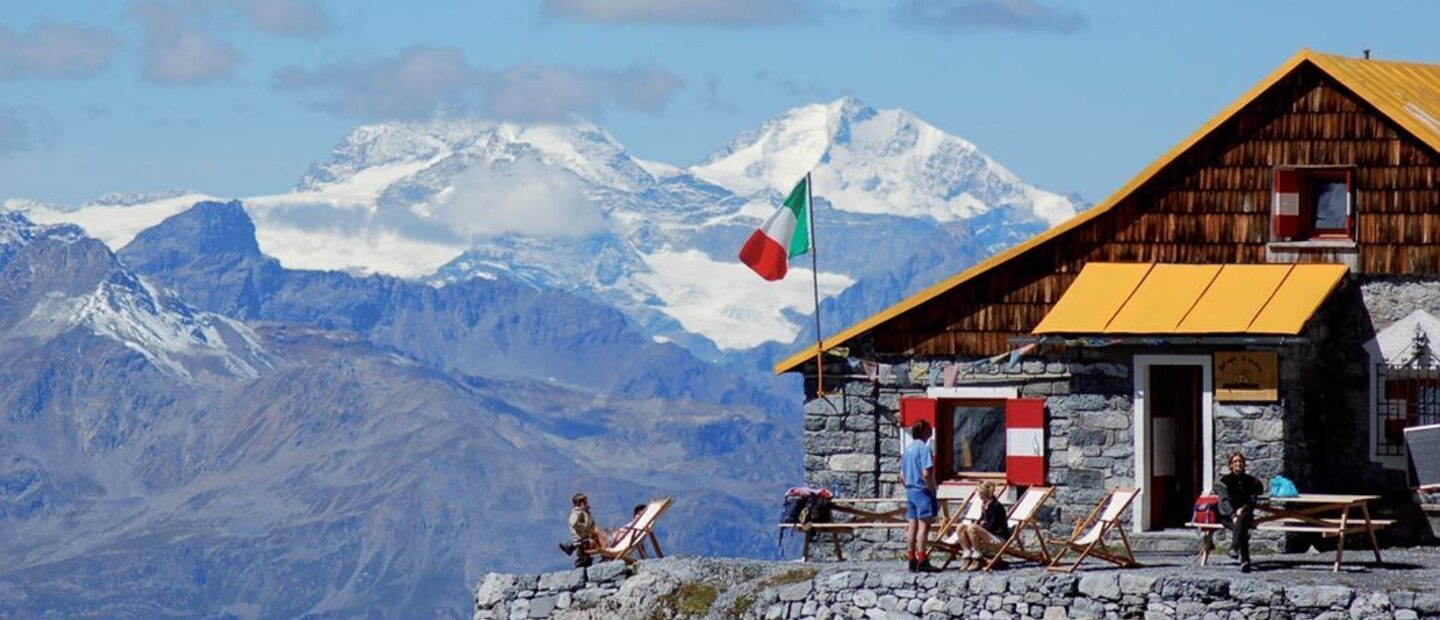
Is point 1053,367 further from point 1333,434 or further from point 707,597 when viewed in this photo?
point 707,597

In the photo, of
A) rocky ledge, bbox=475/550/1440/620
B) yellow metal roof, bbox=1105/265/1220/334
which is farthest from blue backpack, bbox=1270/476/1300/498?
yellow metal roof, bbox=1105/265/1220/334

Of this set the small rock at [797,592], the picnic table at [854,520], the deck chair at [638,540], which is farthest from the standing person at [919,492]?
the picnic table at [854,520]

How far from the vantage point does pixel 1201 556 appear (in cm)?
3422

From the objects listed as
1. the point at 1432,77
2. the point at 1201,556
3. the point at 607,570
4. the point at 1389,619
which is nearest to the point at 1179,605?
the point at 1389,619

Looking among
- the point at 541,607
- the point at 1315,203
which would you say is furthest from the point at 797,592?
the point at 1315,203

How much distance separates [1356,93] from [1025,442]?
6234 mm

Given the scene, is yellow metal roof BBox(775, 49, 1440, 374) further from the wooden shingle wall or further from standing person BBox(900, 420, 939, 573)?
standing person BBox(900, 420, 939, 573)

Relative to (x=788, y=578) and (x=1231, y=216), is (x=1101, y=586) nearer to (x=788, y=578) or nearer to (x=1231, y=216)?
(x=788, y=578)

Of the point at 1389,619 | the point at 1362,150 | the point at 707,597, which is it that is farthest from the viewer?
the point at 1362,150

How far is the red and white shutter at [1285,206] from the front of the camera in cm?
3941

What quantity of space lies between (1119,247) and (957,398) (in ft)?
9.81

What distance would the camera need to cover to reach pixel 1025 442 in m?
39.8

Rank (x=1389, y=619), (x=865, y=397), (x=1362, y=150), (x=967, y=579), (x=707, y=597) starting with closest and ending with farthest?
1. (x=1389, y=619)
2. (x=967, y=579)
3. (x=707, y=597)
4. (x=1362, y=150)
5. (x=865, y=397)

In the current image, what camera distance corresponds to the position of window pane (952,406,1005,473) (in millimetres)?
40969
